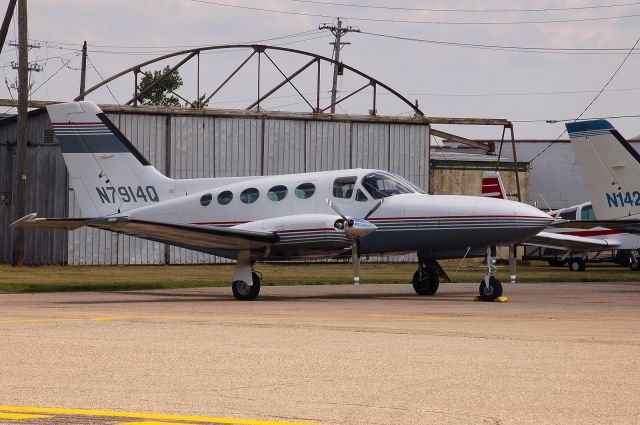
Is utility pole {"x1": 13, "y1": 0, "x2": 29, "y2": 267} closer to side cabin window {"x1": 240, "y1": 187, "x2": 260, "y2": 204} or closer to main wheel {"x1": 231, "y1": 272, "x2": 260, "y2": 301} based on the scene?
side cabin window {"x1": 240, "y1": 187, "x2": 260, "y2": 204}

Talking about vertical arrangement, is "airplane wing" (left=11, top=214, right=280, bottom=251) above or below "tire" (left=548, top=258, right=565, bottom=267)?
above

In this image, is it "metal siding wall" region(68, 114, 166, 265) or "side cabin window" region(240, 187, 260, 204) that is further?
"metal siding wall" region(68, 114, 166, 265)

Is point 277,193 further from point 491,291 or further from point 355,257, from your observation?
point 491,291

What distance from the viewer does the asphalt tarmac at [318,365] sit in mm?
8094

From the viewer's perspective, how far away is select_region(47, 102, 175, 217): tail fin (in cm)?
2653

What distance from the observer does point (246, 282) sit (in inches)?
928

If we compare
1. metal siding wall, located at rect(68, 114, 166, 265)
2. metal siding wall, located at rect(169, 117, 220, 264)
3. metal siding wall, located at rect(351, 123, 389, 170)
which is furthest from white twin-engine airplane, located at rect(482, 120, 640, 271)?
metal siding wall, located at rect(68, 114, 166, 265)

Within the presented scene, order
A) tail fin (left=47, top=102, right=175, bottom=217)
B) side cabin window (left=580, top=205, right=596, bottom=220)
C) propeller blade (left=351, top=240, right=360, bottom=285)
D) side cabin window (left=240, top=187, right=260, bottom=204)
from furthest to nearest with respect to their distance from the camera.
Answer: side cabin window (left=580, top=205, right=596, bottom=220) → tail fin (left=47, top=102, right=175, bottom=217) → side cabin window (left=240, top=187, right=260, bottom=204) → propeller blade (left=351, top=240, right=360, bottom=285)

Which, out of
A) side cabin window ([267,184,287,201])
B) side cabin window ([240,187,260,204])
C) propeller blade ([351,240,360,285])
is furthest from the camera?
side cabin window ([240,187,260,204])

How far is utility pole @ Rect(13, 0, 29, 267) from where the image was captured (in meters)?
41.2

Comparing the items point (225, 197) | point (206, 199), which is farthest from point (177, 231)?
point (206, 199)

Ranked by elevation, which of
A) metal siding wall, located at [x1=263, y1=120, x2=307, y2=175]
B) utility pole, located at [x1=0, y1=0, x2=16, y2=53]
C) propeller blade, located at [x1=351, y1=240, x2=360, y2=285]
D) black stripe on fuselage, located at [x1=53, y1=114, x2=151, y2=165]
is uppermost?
utility pole, located at [x1=0, y1=0, x2=16, y2=53]

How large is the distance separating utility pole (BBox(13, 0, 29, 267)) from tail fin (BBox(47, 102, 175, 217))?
15.3 metres

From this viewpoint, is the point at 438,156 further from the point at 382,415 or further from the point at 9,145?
the point at 382,415
